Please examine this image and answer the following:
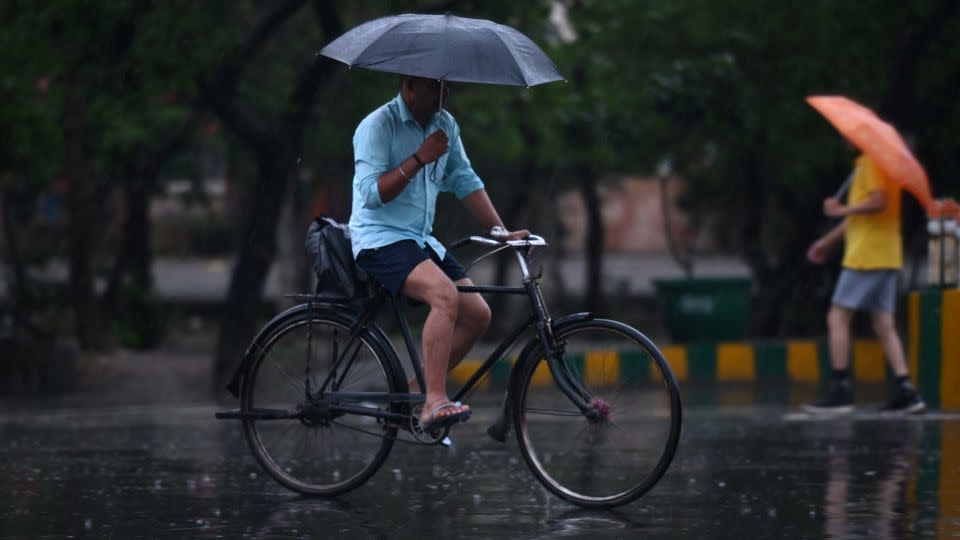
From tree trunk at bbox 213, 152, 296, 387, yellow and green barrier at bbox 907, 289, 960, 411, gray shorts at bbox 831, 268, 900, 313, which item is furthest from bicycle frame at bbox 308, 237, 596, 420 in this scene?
tree trunk at bbox 213, 152, 296, 387

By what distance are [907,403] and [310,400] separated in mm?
4814

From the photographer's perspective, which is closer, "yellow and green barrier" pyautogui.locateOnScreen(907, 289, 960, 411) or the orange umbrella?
the orange umbrella

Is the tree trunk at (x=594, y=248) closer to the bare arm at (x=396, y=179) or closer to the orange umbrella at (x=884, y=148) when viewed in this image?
the orange umbrella at (x=884, y=148)

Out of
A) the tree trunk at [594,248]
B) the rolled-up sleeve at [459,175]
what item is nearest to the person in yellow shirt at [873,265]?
the rolled-up sleeve at [459,175]

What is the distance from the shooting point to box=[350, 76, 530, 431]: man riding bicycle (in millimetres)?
6980

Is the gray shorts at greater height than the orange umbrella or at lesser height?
lesser

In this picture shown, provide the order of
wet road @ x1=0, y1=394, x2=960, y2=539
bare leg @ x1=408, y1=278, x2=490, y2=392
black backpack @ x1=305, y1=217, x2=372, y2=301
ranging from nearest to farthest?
1. wet road @ x1=0, y1=394, x2=960, y2=539
2. bare leg @ x1=408, y1=278, x2=490, y2=392
3. black backpack @ x1=305, y1=217, x2=372, y2=301

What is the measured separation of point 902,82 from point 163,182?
14.2m

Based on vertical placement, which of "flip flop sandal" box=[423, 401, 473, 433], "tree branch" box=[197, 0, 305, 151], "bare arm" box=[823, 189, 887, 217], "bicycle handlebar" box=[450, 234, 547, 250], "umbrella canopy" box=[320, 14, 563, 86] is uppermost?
"tree branch" box=[197, 0, 305, 151]

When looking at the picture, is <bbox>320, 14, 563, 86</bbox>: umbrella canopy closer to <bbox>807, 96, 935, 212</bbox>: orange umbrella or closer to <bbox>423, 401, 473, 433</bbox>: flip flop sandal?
<bbox>423, 401, 473, 433</bbox>: flip flop sandal

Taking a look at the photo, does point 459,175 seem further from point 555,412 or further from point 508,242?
point 555,412

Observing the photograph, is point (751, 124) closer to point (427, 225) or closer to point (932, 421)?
point (932, 421)

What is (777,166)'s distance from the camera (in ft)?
59.9

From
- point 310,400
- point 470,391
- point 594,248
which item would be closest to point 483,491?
point 470,391
